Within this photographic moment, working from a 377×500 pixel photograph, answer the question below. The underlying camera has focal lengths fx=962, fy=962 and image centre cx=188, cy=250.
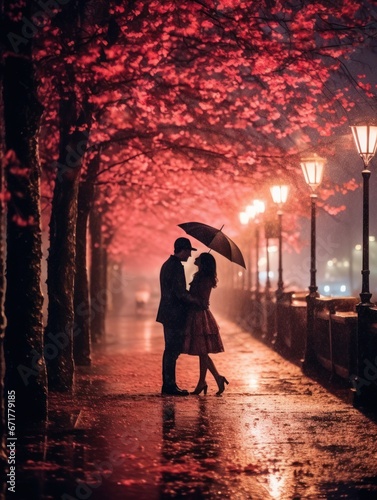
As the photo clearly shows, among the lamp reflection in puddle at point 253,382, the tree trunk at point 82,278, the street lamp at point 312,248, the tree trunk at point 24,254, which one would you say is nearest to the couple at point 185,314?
the lamp reflection in puddle at point 253,382

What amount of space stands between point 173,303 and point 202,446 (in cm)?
454

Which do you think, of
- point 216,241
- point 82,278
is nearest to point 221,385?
point 216,241

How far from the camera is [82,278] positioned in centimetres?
2205

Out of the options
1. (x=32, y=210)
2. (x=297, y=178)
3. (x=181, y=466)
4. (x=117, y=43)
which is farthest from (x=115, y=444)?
(x=297, y=178)

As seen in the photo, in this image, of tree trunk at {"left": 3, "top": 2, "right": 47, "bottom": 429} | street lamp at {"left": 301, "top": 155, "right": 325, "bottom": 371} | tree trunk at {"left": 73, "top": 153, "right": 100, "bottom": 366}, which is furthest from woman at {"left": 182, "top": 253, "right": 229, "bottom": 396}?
tree trunk at {"left": 73, "top": 153, "right": 100, "bottom": 366}

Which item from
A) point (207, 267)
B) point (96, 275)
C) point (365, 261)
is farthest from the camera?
point (96, 275)

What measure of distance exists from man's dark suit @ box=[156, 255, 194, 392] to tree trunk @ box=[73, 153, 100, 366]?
7275 millimetres

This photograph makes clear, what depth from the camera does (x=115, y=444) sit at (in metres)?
10.1

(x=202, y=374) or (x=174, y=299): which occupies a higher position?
(x=174, y=299)

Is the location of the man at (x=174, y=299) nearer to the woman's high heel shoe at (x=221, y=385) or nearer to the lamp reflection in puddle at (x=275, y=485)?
the woman's high heel shoe at (x=221, y=385)

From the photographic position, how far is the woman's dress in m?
14.5

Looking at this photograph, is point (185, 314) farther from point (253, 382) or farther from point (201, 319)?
point (253, 382)

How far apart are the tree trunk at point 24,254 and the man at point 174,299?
8.94 feet

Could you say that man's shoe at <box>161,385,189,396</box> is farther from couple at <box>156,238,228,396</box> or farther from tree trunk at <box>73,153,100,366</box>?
tree trunk at <box>73,153,100,366</box>
